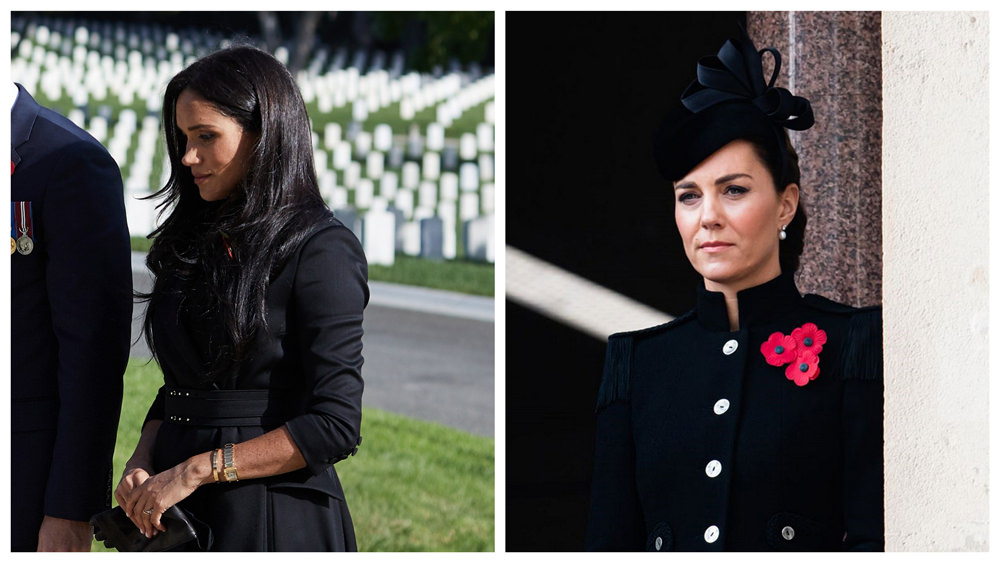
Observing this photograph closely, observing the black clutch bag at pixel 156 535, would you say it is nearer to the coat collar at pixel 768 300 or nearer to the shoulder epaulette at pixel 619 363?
the shoulder epaulette at pixel 619 363

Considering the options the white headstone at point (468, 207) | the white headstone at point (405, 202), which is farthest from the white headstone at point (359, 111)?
the white headstone at point (468, 207)

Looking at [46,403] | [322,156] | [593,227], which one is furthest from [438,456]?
[322,156]

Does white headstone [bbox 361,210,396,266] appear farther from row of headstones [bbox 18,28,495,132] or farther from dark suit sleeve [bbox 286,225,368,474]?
dark suit sleeve [bbox 286,225,368,474]

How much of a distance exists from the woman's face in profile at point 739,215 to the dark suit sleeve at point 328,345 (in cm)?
98

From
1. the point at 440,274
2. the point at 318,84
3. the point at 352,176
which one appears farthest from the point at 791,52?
the point at 318,84

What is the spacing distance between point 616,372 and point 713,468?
1.34 ft

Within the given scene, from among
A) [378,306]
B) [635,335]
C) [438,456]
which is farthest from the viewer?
[378,306]

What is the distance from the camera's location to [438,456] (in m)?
6.71

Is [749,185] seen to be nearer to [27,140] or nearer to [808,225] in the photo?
[808,225]

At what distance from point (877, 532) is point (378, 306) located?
7829 mm

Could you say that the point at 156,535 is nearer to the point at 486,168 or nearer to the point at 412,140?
the point at 486,168

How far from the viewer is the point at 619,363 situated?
10.3 feet

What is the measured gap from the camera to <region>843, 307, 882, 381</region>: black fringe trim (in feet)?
9.22

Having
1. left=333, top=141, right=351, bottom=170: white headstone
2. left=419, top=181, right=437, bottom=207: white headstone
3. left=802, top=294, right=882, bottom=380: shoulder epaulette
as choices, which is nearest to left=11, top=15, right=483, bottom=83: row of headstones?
left=333, top=141, right=351, bottom=170: white headstone
